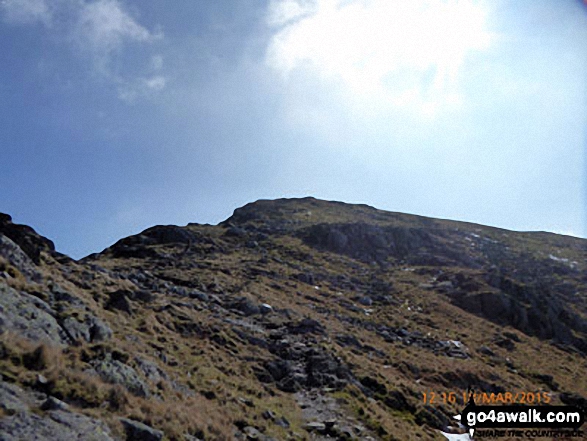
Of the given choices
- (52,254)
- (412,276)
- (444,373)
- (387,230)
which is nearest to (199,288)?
(52,254)

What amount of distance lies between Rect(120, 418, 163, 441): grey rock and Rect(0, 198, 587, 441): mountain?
37 millimetres

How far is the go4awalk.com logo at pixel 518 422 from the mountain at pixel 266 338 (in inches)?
49.9

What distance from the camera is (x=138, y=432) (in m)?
10.7

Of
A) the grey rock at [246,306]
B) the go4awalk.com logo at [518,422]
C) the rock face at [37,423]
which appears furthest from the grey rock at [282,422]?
the grey rock at [246,306]

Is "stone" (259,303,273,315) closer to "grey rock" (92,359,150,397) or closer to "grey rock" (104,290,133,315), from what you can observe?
"grey rock" (104,290,133,315)

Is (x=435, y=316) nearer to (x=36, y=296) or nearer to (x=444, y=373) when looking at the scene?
(x=444, y=373)

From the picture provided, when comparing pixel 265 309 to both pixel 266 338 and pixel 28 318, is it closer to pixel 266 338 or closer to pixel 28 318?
pixel 266 338

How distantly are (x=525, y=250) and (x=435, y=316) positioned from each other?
59681 millimetres

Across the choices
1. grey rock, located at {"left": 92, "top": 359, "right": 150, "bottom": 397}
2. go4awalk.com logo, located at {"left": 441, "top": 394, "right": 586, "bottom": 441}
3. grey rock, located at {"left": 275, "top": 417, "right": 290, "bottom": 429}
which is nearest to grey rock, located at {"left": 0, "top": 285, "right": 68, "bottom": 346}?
grey rock, located at {"left": 92, "top": 359, "right": 150, "bottom": 397}

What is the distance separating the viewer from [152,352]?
19281 millimetres

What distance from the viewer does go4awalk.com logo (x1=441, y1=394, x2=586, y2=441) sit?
22695 mm

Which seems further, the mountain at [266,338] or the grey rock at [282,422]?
the grey rock at [282,422]

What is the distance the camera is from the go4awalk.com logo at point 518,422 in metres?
22.7

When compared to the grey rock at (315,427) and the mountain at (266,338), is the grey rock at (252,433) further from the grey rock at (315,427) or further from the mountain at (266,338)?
the grey rock at (315,427)
